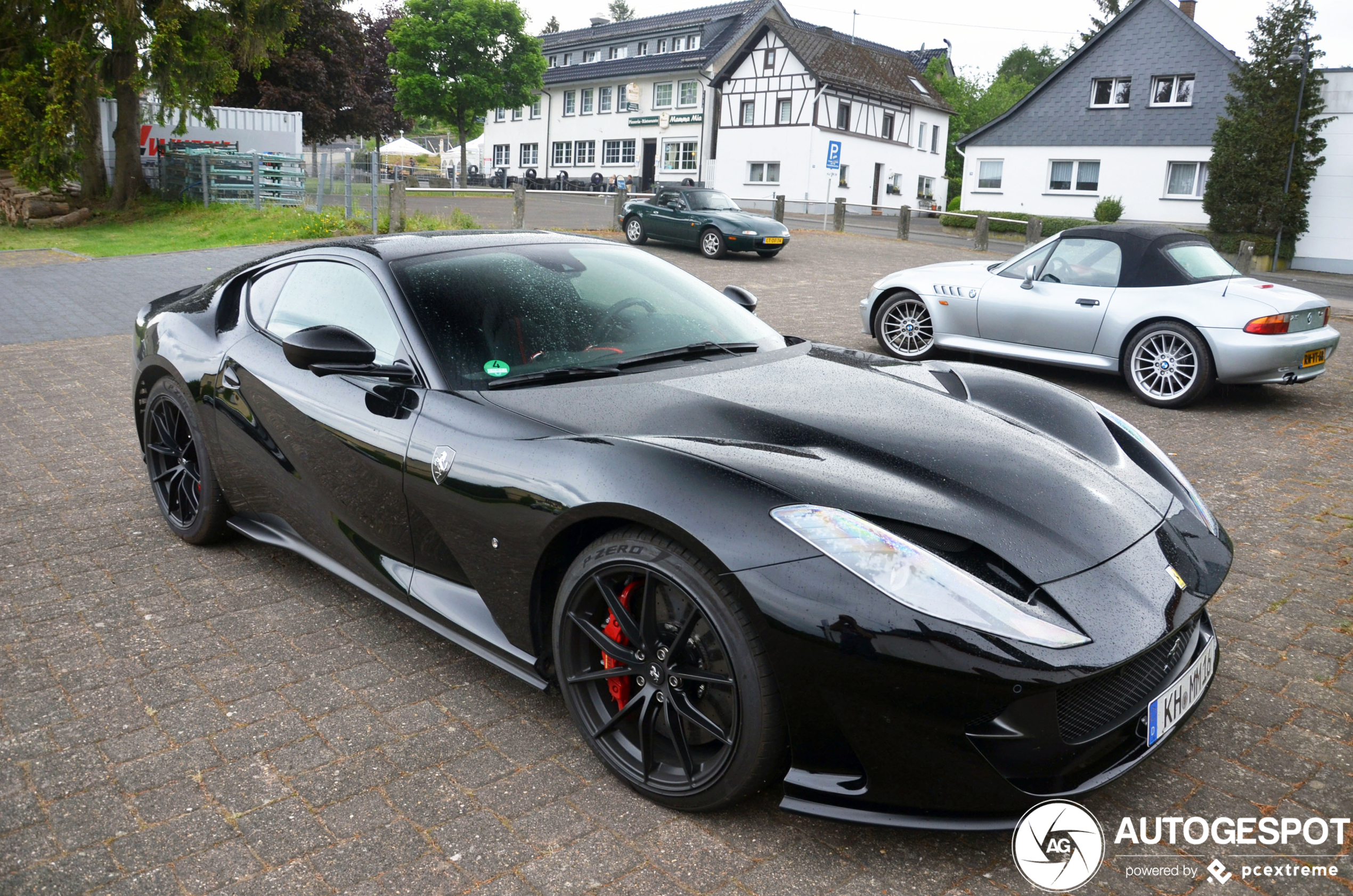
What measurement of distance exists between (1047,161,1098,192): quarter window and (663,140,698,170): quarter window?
66.1ft

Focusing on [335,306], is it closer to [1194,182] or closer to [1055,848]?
[1055,848]

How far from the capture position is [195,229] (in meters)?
21.5

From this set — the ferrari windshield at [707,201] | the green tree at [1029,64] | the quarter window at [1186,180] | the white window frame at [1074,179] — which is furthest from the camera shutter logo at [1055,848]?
the green tree at [1029,64]

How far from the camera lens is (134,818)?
8.52 feet

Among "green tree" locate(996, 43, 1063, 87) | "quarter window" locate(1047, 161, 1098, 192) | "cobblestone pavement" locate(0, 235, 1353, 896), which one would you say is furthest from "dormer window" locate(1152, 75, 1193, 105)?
"green tree" locate(996, 43, 1063, 87)

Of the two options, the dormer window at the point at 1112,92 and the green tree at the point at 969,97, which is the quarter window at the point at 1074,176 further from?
the green tree at the point at 969,97

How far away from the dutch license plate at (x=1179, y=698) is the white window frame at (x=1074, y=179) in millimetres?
39428

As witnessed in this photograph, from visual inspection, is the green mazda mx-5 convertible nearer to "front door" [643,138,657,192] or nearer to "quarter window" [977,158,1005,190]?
"quarter window" [977,158,1005,190]

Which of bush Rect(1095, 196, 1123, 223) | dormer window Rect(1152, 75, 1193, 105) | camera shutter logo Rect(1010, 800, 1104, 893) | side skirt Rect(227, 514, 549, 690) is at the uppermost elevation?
dormer window Rect(1152, 75, 1193, 105)

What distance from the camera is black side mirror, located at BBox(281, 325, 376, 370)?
3229 millimetres

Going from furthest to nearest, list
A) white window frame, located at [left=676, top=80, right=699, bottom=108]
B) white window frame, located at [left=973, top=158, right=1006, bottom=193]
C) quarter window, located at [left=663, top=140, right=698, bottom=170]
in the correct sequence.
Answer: quarter window, located at [left=663, top=140, right=698, bottom=170]
white window frame, located at [left=676, top=80, right=699, bottom=108]
white window frame, located at [left=973, top=158, right=1006, bottom=193]

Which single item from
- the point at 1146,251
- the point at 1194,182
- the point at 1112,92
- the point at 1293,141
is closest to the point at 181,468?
the point at 1146,251

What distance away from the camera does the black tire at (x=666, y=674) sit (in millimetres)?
2363

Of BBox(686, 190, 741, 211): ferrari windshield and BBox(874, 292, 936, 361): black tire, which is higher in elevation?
BBox(686, 190, 741, 211): ferrari windshield
